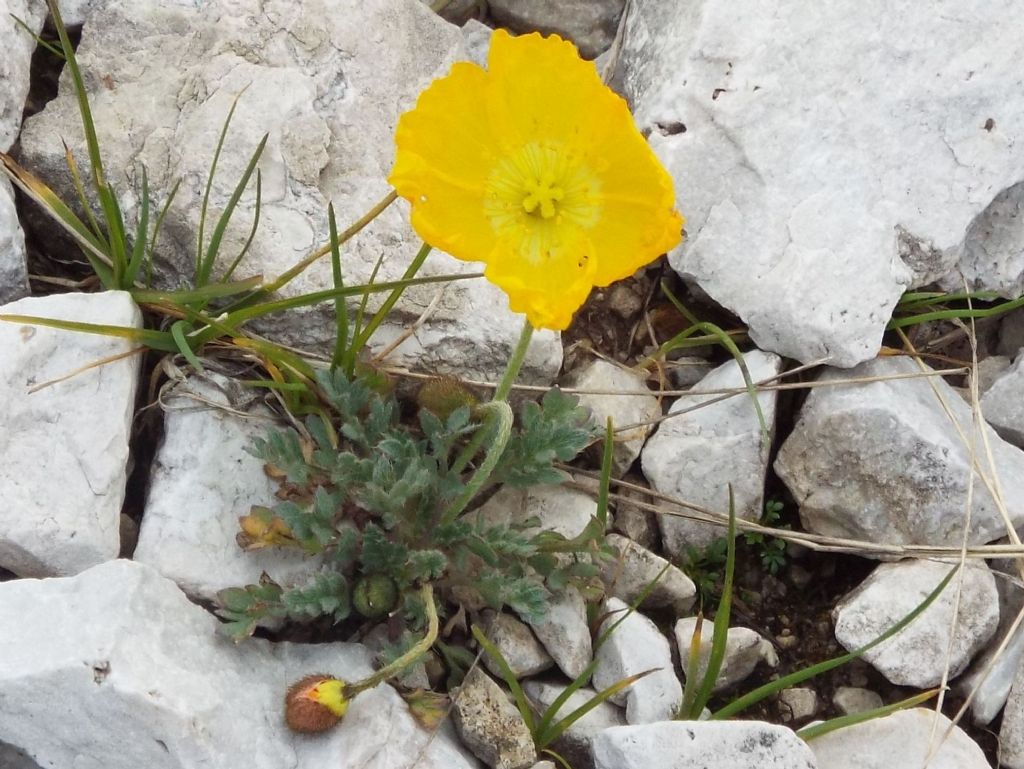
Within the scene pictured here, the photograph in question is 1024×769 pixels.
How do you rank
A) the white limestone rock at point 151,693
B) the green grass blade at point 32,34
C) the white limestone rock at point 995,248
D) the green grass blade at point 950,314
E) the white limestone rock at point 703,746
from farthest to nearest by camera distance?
1. the white limestone rock at point 995,248
2. the green grass blade at point 950,314
3. the green grass blade at point 32,34
4. the white limestone rock at point 703,746
5. the white limestone rock at point 151,693

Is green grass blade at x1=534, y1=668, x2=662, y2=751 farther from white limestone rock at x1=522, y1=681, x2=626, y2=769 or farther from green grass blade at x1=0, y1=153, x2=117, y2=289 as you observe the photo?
green grass blade at x1=0, y1=153, x2=117, y2=289

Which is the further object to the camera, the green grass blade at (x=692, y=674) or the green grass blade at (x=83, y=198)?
the green grass blade at (x=83, y=198)

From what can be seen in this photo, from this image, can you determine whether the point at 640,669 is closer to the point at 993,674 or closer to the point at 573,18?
the point at 993,674

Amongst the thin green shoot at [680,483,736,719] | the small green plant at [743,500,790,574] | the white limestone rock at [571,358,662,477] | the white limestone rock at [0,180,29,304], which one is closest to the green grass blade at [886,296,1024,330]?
the small green plant at [743,500,790,574]

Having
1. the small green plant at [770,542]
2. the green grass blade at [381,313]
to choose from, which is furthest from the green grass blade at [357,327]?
the small green plant at [770,542]

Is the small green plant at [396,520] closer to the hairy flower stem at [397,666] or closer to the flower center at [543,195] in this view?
the hairy flower stem at [397,666]

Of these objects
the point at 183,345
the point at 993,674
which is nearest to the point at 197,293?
the point at 183,345
